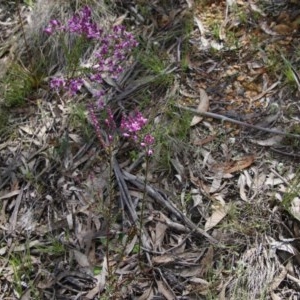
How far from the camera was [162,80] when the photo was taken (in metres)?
3.19

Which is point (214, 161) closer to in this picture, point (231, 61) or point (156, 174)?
point (156, 174)

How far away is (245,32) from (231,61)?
24 cm

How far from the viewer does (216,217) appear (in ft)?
8.87

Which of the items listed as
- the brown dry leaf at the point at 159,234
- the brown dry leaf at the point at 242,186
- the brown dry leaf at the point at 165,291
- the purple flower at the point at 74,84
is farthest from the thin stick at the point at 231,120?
the brown dry leaf at the point at 165,291

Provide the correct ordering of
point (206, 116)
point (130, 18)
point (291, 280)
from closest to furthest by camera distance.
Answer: point (291, 280) < point (206, 116) < point (130, 18)

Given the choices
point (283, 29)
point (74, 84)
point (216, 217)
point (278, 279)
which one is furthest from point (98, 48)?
point (278, 279)

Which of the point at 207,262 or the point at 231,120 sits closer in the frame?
the point at 207,262

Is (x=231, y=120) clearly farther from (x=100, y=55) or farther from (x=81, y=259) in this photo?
(x=81, y=259)

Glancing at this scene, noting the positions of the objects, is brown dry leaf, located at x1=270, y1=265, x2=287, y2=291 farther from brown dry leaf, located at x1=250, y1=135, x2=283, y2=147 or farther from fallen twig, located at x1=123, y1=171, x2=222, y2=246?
brown dry leaf, located at x1=250, y1=135, x2=283, y2=147

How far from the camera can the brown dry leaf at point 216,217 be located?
268 centimetres

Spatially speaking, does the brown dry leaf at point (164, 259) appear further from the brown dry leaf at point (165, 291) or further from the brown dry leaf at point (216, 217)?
the brown dry leaf at point (216, 217)

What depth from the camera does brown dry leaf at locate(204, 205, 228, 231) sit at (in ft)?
8.80

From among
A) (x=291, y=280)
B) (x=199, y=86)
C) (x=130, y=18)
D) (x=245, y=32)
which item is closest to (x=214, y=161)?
(x=199, y=86)

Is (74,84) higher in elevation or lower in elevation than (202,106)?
higher
